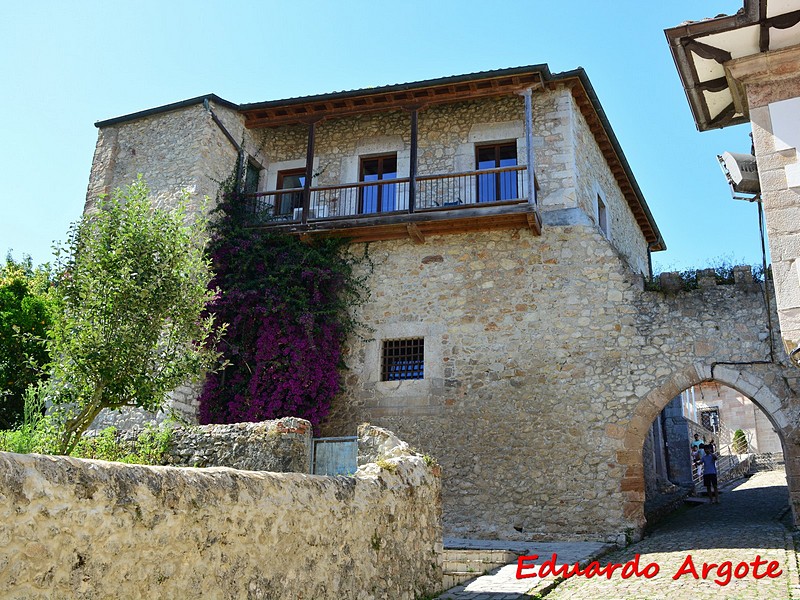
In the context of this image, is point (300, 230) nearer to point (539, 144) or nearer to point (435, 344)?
point (435, 344)

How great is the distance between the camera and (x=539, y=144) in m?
13.8

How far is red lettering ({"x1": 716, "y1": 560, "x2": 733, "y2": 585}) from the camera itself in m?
7.04

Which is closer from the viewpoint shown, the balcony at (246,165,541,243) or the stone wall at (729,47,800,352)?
the stone wall at (729,47,800,352)

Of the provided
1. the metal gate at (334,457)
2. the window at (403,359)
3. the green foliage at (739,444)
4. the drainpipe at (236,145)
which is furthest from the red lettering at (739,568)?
the green foliage at (739,444)

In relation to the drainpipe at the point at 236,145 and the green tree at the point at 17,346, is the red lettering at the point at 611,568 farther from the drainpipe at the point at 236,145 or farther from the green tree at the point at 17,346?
the green tree at the point at 17,346

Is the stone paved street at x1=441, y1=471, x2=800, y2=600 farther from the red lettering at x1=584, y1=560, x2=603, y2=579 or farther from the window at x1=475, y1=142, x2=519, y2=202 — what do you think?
the window at x1=475, y1=142, x2=519, y2=202

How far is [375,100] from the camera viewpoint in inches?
545

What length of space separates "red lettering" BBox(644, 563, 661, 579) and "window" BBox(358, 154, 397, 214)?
7952mm

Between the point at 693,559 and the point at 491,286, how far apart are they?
5832 millimetres

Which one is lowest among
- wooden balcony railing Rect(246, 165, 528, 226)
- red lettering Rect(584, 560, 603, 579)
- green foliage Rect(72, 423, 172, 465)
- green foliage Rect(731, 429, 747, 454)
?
red lettering Rect(584, 560, 603, 579)

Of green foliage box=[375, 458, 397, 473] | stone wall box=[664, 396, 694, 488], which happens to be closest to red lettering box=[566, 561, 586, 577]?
green foliage box=[375, 458, 397, 473]

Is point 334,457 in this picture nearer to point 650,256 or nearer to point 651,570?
point 651,570

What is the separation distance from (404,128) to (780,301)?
10169 mm

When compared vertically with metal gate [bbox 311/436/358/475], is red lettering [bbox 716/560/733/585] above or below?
below
